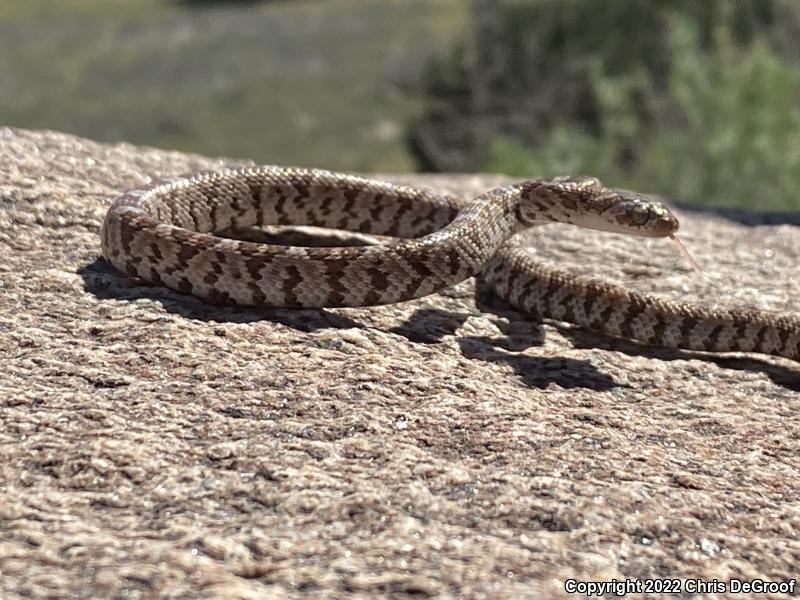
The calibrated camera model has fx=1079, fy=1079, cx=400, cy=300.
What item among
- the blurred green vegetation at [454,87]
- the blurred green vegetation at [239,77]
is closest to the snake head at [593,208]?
the blurred green vegetation at [454,87]

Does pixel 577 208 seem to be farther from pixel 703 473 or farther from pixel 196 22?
pixel 196 22

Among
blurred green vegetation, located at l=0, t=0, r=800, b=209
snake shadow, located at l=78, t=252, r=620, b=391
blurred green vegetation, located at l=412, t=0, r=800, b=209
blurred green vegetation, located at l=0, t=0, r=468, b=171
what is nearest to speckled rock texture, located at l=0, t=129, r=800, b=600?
snake shadow, located at l=78, t=252, r=620, b=391

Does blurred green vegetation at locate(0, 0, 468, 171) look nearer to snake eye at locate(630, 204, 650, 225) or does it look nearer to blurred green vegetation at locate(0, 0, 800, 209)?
blurred green vegetation at locate(0, 0, 800, 209)

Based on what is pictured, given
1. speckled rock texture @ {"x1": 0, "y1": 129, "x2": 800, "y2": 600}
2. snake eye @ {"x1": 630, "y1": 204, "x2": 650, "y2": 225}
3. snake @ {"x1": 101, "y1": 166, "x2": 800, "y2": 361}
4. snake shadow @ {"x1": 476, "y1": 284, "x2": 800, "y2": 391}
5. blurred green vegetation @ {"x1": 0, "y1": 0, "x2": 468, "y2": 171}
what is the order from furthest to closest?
blurred green vegetation @ {"x1": 0, "y1": 0, "x2": 468, "y2": 171} → snake eye @ {"x1": 630, "y1": 204, "x2": 650, "y2": 225} → snake shadow @ {"x1": 476, "y1": 284, "x2": 800, "y2": 391} → snake @ {"x1": 101, "y1": 166, "x2": 800, "y2": 361} → speckled rock texture @ {"x1": 0, "y1": 129, "x2": 800, "y2": 600}

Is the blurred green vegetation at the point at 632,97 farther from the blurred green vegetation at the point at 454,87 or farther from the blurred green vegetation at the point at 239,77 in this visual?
the blurred green vegetation at the point at 239,77

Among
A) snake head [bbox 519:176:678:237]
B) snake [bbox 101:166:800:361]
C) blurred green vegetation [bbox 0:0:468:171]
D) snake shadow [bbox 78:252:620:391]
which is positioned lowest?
blurred green vegetation [bbox 0:0:468:171]

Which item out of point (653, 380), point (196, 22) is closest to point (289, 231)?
point (653, 380)
